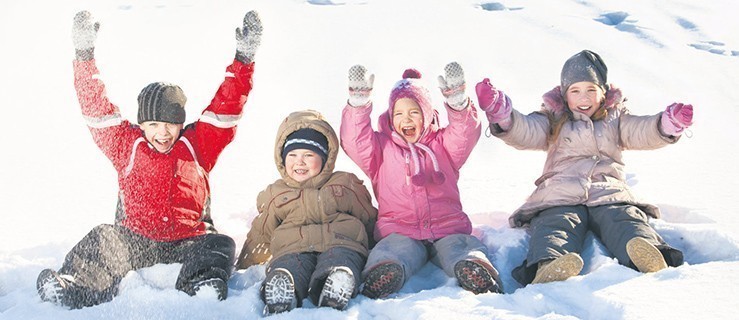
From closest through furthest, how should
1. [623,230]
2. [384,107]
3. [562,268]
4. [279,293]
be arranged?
[279,293]
[562,268]
[623,230]
[384,107]

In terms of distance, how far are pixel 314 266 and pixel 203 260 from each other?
50cm

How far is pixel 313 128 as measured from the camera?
11.1ft

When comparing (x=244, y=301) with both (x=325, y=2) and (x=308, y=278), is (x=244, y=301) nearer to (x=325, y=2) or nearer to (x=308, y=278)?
(x=308, y=278)

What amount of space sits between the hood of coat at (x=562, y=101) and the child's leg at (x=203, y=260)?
1.93m

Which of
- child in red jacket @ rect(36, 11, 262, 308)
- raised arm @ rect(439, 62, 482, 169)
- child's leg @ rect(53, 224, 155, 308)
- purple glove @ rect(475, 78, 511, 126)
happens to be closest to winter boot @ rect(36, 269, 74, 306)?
child's leg @ rect(53, 224, 155, 308)

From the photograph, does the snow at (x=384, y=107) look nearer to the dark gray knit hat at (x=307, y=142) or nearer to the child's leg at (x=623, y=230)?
the child's leg at (x=623, y=230)

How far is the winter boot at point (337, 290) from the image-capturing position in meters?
2.60

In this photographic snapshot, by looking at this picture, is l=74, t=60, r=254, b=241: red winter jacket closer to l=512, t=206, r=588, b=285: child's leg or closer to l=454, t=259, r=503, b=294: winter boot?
l=454, t=259, r=503, b=294: winter boot

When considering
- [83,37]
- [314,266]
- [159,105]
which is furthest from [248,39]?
[314,266]

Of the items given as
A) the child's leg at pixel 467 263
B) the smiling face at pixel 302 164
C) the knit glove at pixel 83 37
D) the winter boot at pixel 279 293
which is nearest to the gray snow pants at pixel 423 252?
the child's leg at pixel 467 263

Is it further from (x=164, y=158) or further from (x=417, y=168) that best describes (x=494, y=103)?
(x=164, y=158)

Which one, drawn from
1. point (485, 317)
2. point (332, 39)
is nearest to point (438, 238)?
point (485, 317)

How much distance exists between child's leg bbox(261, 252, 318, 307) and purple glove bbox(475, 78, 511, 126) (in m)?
1.16

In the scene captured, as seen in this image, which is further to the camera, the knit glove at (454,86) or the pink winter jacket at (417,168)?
the pink winter jacket at (417,168)
